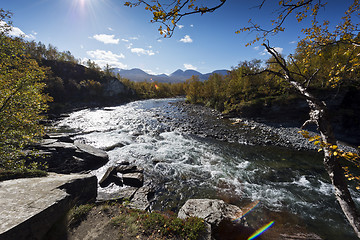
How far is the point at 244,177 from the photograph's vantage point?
31.3ft

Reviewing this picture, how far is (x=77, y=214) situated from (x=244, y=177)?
972 cm

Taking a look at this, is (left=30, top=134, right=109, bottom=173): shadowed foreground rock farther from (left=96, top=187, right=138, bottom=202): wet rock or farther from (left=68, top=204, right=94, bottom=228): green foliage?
(left=68, top=204, right=94, bottom=228): green foliage

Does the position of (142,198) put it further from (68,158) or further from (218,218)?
(68,158)

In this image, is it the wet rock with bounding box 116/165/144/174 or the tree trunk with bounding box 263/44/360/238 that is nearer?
the tree trunk with bounding box 263/44/360/238

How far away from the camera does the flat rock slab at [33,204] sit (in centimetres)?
352

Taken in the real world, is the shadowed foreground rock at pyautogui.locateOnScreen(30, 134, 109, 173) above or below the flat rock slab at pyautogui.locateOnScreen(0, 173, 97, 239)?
below

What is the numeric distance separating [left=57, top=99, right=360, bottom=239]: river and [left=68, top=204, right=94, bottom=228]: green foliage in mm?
3145

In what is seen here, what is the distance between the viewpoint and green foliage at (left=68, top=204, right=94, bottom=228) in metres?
4.64

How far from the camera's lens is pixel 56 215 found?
4.40 metres

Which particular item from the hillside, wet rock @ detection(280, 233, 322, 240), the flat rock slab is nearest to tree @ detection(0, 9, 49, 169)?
the flat rock slab

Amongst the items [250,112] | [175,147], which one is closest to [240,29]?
[175,147]

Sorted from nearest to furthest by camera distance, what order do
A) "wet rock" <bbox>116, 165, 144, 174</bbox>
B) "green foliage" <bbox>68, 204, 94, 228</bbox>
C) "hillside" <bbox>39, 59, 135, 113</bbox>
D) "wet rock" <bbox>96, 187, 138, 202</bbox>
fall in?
"green foliage" <bbox>68, 204, 94, 228</bbox>
"wet rock" <bbox>96, 187, 138, 202</bbox>
"wet rock" <bbox>116, 165, 144, 174</bbox>
"hillside" <bbox>39, 59, 135, 113</bbox>

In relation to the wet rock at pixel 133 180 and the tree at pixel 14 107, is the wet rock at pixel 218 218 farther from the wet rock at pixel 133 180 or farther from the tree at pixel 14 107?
the tree at pixel 14 107

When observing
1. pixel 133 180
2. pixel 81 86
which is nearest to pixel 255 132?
pixel 133 180
